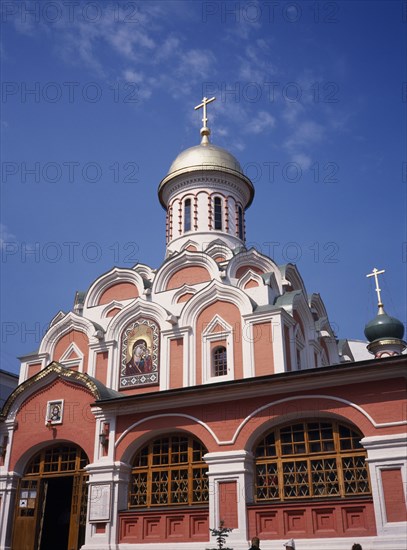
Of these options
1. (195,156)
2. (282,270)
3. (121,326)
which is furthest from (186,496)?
(195,156)

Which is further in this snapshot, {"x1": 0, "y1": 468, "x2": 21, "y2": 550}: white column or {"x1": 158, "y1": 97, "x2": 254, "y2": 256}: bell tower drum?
{"x1": 158, "y1": 97, "x2": 254, "y2": 256}: bell tower drum

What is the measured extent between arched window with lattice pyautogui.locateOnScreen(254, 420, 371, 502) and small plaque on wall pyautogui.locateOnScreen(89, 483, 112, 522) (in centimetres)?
298

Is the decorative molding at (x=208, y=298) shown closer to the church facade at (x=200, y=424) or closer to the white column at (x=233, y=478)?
the church facade at (x=200, y=424)

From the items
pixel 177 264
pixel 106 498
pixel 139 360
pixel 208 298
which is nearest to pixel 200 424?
pixel 106 498

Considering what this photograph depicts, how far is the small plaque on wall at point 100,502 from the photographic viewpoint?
442 inches

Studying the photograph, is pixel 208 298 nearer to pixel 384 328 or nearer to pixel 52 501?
pixel 52 501

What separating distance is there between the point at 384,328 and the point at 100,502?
37.8 ft

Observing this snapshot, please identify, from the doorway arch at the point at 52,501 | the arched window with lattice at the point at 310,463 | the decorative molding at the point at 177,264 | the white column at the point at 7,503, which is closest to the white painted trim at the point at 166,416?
the arched window with lattice at the point at 310,463

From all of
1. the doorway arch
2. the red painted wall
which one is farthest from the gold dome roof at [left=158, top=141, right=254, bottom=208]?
the doorway arch

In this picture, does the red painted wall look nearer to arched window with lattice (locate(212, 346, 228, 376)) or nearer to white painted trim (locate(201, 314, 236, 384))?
white painted trim (locate(201, 314, 236, 384))

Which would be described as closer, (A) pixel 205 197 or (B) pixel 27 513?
(B) pixel 27 513

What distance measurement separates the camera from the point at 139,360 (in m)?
15.0

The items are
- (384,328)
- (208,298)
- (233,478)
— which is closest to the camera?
(233,478)

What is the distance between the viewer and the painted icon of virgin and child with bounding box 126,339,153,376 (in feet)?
48.5
